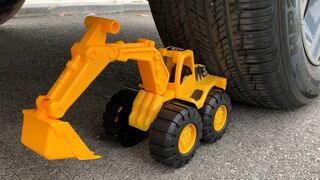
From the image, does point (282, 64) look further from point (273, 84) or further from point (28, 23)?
point (28, 23)

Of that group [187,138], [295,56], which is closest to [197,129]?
[187,138]

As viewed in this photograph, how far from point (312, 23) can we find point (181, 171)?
2.80 feet

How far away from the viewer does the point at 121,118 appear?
1.15 metres

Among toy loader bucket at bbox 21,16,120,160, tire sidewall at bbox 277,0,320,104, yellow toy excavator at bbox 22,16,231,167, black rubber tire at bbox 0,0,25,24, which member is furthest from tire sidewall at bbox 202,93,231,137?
black rubber tire at bbox 0,0,25,24

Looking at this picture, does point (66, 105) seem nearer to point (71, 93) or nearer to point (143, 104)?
point (71, 93)

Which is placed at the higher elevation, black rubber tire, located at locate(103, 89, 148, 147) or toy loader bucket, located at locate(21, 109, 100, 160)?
toy loader bucket, located at locate(21, 109, 100, 160)

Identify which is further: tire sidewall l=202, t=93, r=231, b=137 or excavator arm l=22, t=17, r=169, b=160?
tire sidewall l=202, t=93, r=231, b=137

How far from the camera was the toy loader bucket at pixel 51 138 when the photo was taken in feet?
2.79

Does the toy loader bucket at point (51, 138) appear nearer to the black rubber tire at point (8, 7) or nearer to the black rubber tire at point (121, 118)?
the black rubber tire at point (121, 118)

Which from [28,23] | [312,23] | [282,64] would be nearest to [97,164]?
[282,64]

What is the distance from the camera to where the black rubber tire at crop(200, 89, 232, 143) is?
115 cm

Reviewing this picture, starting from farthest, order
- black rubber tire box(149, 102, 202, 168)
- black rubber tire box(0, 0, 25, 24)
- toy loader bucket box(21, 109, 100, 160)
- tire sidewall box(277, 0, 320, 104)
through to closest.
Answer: black rubber tire box(0, 0, 25, 24)
tire sidewall box(277, 0, 320, 104)
black rubber tire box(149, 102, 202, 168)
toy loader bucket box(21, 109, 100, 160)

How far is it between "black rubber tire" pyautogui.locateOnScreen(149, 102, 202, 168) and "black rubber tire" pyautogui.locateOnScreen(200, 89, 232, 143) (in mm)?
90

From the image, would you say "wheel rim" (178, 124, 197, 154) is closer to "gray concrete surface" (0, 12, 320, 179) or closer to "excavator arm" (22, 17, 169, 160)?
"gray concrete surface" (0, 12, 320, 179)
